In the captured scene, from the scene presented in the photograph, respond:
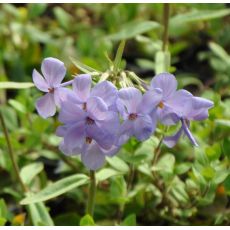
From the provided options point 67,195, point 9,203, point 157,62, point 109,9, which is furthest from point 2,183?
point 109,9

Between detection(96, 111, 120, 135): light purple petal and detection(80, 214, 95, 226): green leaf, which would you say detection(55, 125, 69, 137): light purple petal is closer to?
detection(96, 111, 120, 135): light purple petal

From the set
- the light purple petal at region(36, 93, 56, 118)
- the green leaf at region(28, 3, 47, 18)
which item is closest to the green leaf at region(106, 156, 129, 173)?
the light purple petal at region(36, 93, 56, 118)

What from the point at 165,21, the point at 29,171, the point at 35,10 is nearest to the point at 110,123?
the point at 29,171

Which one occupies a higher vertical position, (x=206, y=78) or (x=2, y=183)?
(x=206, y=78)

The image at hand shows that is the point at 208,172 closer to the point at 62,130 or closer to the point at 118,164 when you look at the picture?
the point at 118,164

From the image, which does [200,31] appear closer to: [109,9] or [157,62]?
[109,9]
